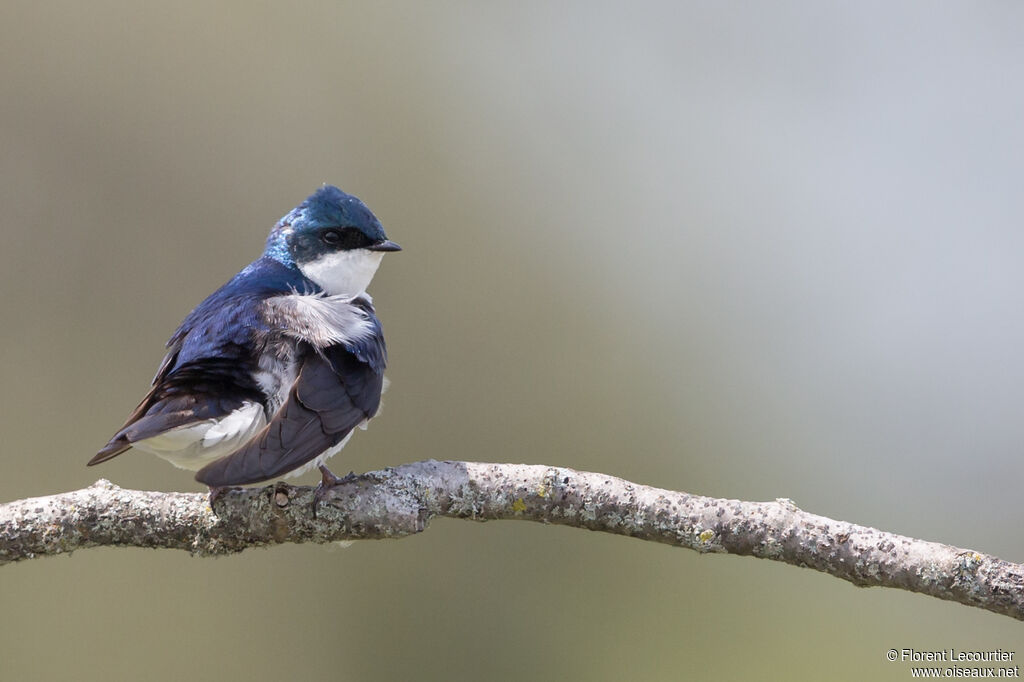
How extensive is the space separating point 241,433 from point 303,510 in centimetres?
22

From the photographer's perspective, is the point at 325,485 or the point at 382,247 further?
the point at 382,247

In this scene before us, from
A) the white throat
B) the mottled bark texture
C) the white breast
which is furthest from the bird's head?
the mottled bark texture

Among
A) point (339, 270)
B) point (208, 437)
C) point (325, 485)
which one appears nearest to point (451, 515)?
point (325, 485)

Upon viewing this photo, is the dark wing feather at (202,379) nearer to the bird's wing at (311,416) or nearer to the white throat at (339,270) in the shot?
the bird's wing at (311,416)

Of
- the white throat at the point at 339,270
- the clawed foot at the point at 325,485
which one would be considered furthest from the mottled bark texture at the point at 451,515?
the white throat at the point at 339,270

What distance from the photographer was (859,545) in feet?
5.33

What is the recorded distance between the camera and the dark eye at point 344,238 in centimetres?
256

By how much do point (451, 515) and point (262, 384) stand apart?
51 cm

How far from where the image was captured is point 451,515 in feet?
6.03

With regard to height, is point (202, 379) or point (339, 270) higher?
point (339, 270)

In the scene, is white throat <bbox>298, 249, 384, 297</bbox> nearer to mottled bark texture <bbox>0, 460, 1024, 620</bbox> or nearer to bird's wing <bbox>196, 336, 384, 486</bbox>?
bird's wing <bbox>196, 336, 384, 486</bbox>

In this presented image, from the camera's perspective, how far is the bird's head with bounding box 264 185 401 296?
2555 mm

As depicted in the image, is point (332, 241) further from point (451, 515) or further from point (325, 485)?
point (451, 515)

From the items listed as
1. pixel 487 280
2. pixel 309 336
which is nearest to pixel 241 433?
pixel 309 336
